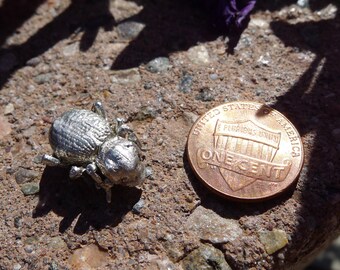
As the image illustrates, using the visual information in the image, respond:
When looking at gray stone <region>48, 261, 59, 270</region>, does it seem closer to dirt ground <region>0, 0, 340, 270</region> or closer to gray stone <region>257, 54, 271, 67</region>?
dirt ground <region>0, 0, 340, 270</region>

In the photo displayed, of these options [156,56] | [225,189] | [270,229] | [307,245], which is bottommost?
[307,245]

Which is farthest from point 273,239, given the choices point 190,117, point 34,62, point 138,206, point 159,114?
point 34,62

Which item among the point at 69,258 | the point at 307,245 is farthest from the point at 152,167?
the point at 307,245

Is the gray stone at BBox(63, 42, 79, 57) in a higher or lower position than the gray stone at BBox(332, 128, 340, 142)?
higher

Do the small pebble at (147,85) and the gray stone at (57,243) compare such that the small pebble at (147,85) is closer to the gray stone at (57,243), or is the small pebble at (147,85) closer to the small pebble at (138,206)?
the small pebble at (138,206)

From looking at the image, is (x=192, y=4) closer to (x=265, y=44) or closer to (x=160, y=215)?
(x=265, y=44)

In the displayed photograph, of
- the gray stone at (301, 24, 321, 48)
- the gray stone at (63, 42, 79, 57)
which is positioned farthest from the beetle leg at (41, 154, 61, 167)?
the gray stone at (301, 24, 321, 48)

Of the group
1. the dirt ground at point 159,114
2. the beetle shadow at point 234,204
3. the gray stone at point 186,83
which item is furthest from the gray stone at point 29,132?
the beetle shadow at point 234,204
